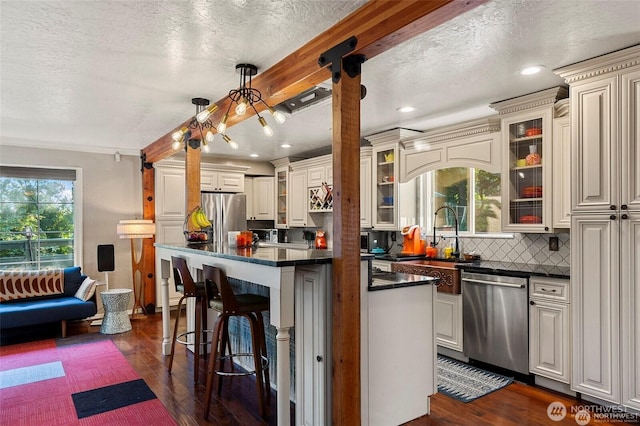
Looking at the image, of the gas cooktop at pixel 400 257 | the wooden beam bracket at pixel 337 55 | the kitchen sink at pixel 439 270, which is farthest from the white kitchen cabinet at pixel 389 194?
the wooden beam bracket at pixel 337 55

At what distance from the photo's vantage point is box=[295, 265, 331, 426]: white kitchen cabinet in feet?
7.48

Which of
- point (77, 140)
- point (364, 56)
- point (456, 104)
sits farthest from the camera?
point (77, 140)

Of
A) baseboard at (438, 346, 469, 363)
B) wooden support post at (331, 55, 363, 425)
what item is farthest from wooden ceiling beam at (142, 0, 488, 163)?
baseboard at (438, 346, 469, 363)

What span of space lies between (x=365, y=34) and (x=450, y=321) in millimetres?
2844

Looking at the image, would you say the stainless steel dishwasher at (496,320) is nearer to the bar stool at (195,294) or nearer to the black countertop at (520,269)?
the black countertop at (520,269)

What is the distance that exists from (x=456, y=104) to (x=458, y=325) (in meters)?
2.06

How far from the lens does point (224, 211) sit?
6371 millimetres

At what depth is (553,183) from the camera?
3.38 meters

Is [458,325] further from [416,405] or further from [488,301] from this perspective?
[416,405]

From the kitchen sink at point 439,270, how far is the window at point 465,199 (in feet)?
1.80

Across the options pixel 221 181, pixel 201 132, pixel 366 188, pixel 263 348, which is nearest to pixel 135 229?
pixel 221 181

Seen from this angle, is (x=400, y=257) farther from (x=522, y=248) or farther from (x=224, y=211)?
(x=224, y=211)

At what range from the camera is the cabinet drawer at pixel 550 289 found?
3.09m

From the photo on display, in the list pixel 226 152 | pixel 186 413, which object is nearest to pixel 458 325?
pixel 186 413
